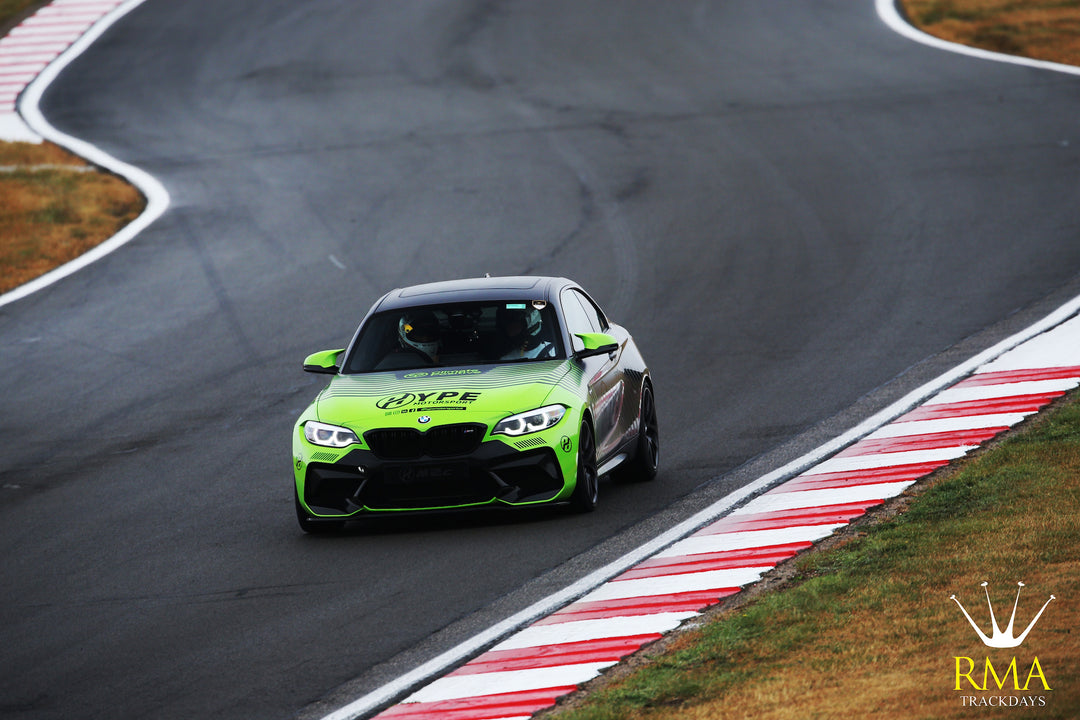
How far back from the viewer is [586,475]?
35.0 feet

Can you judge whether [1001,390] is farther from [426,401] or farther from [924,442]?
[426,401]

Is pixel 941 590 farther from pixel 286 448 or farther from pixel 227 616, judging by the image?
pixel 286 448

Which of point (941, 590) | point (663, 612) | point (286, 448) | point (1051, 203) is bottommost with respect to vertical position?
point (286, 448)

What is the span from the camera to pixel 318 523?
1065cm

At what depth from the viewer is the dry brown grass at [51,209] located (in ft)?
74.4

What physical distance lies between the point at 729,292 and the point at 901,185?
226 inches

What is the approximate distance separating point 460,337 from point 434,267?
9.19 meters

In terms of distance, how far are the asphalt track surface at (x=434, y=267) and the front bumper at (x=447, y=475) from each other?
0.26 metres

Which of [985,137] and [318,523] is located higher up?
[985,137]

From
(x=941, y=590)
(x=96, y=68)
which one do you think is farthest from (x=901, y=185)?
(x=96, y=68)

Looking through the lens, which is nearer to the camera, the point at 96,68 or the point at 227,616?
the point at 227,616

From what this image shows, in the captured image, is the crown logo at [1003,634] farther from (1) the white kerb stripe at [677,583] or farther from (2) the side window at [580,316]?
(2) the side window at [580,316]

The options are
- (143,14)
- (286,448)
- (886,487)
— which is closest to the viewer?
(886,487)

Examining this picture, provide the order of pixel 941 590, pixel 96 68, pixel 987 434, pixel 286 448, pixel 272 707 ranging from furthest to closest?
pixel 96 68, pixel 286 448, pixel 987 434, pixel 941 590, pixel 272 707
